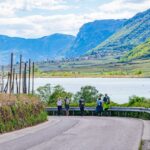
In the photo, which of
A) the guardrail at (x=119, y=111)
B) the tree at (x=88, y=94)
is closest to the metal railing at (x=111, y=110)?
the guardrail at (x=119, y=111)

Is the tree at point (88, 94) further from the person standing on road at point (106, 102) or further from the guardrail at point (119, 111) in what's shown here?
the person standing on road at point (106, 102)

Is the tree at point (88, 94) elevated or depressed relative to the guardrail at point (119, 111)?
elevated

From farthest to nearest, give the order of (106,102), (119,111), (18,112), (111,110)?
(111,110) < (106,102) < (119,111) < (18,112)

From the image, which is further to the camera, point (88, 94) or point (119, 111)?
point (88, 94)

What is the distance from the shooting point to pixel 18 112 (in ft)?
104

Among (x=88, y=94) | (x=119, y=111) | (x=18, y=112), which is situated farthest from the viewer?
(x=88, y=94)

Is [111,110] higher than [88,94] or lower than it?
lower

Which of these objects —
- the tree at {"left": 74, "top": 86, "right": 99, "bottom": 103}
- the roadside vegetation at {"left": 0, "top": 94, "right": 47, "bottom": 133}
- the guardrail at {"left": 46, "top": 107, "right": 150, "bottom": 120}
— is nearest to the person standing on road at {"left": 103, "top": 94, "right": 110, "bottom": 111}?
the guardrail at {"left": 46, "top": 107, "right": 150, "bottom": 120}

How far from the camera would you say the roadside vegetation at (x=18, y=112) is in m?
28.6

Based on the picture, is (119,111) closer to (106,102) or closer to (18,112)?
(106,102)

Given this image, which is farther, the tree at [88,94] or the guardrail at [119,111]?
the tree at [88,94]

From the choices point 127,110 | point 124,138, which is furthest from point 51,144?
point 127,110

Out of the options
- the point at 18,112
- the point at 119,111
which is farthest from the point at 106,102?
the point at 18,112

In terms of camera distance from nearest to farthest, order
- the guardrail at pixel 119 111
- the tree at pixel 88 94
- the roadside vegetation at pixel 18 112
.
Result: the roadside vegetation at pixel 18 112, the guardrail at pixel 119 111, the tree at pixel 88 94
